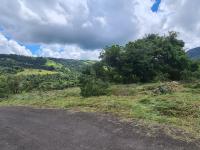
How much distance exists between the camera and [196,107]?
1568 centimetres

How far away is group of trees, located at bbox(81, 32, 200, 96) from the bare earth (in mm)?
27552

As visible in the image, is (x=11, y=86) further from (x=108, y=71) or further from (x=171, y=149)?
(x=171, y=149)

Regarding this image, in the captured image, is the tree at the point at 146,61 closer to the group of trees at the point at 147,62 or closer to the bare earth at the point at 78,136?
the group of trees at the point at 147,62

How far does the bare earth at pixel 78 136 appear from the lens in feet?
33.4

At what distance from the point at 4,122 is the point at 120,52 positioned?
3151 centimetres

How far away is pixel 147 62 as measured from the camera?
4284 cm

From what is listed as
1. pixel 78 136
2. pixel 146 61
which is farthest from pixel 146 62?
pixel 78 136

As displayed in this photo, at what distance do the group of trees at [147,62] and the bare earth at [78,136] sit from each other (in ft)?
90.4

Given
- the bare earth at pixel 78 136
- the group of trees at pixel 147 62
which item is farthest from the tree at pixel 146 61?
the bare earth at pixel 78 136

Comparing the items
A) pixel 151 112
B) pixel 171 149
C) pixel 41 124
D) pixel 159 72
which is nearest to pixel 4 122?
pixel 41 124

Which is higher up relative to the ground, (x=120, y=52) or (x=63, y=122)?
(x=120, y=52)

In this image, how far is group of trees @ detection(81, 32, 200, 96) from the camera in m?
43.5

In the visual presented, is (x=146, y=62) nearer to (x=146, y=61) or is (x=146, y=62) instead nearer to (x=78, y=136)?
(x=146, y=61)

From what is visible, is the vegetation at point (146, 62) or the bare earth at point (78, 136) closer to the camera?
the bare earth at point (78, 136)
